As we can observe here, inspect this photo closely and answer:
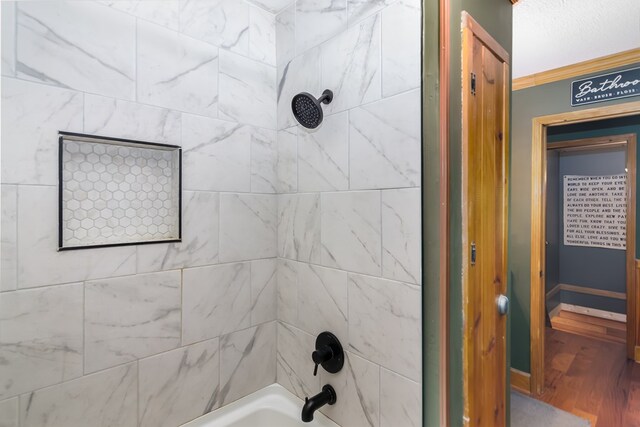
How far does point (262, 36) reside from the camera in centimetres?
144

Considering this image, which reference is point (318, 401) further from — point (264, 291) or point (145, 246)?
point (145, 246)

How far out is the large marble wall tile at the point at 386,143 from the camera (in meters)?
0.95

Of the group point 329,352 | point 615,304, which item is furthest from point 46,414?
point 615,304

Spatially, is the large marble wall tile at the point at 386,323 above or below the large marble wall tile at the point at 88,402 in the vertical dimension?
above

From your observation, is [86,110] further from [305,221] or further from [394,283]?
[394,283]

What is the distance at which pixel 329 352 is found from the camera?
1.18m

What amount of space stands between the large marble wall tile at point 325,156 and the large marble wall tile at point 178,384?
0.80 m

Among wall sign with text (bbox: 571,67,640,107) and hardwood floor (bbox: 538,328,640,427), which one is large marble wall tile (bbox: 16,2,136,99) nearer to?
wall sign with text (bbox: 571,67,640,107)

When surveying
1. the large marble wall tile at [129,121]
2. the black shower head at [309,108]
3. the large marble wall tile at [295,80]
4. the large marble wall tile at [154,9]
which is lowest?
the large marble wall tile at [129,121]

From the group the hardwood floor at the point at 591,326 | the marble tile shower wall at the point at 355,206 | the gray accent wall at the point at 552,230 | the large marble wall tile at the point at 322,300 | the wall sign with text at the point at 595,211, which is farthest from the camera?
the gray accent wall at the point at 552,230

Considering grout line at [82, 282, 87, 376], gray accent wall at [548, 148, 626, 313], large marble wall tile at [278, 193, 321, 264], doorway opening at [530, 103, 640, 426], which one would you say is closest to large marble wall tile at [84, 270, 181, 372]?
grout line at [82, 282, 87, 376]

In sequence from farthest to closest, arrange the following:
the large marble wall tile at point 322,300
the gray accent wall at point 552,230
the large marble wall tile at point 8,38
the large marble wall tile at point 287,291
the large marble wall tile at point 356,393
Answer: the gray accent wall at point 552,230 < the large marble wall tile at point 287,291 < the large marble wall tile at point 322,300 < the large marble wall tile at point 356,393 < the large marble wall tile at point 8,38

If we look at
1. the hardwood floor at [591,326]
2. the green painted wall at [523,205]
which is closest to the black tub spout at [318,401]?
the green painted wall at [523,205]

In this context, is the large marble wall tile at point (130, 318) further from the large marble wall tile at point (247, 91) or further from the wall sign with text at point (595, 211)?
the wall sign with text at point (595, 211)
